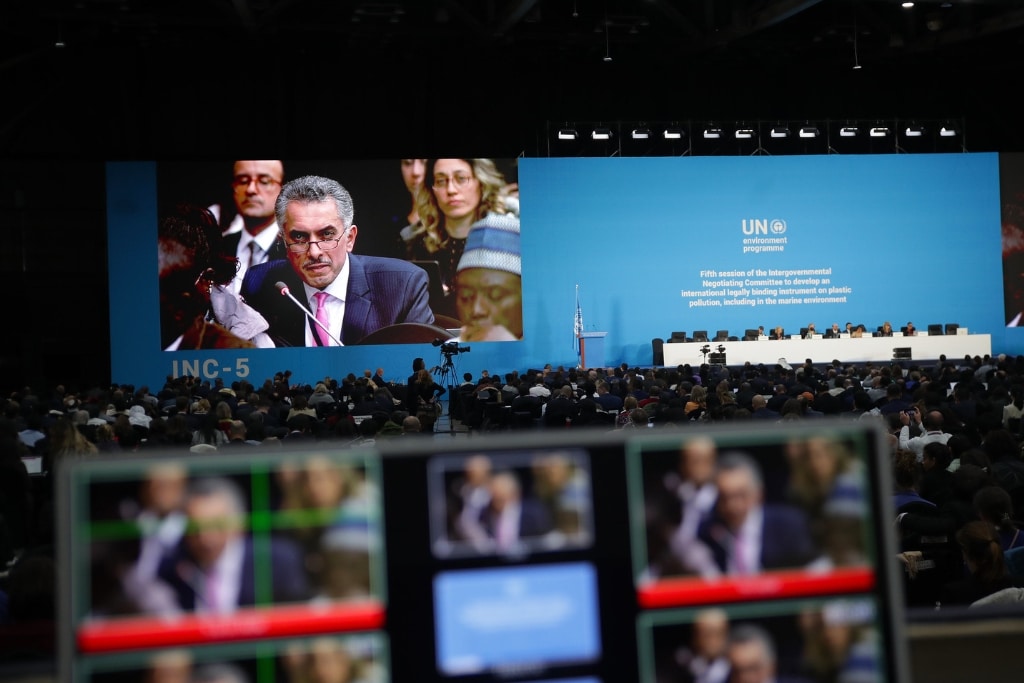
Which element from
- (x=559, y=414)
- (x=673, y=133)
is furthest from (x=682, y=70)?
(x=559, y=414)

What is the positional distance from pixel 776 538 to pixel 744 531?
1.6 inches

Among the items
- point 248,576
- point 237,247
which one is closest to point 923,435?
point 248,576

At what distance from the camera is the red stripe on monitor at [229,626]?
1005 millimetres

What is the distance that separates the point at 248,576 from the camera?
1038 mm

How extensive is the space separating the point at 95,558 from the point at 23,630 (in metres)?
1.92

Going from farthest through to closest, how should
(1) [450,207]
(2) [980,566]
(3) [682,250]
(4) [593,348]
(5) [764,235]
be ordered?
1. (5) [764,235]
2. (3) [682,250]
3. (1) [450,207]
4. (4) [593,348]
5. (2) [980,566]

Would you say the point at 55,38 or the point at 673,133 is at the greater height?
the point at 55,38

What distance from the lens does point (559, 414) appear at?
9227 millimetres

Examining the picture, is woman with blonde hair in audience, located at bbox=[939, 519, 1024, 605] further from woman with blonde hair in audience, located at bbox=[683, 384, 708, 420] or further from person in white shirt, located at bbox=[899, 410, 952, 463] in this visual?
woman with blonde hair in audience, located at bbox=[683, 384, 708, 420]

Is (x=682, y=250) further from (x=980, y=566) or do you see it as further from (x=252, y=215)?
(x=980, y=566)

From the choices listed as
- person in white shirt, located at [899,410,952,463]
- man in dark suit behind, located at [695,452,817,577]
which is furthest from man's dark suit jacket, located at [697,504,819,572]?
person in white shirt, located at [899,410,952,463]

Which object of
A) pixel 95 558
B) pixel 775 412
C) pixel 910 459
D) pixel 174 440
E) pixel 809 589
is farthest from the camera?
pixel 775 412

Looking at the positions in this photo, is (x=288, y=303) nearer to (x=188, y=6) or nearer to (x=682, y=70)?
(x=188, y=6)

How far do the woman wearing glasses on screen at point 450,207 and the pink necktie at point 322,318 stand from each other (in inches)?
75.5
